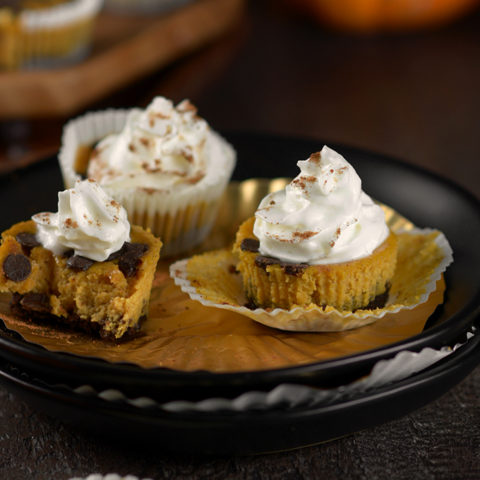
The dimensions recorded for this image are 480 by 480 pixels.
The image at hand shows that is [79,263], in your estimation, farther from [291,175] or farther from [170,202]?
[291,175]

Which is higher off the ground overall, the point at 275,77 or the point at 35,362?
the point at 35,362

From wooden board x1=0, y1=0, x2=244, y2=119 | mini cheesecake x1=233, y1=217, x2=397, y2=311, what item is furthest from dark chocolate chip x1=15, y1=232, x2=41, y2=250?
wooden board x1=0, y1=0, x2=244, y2=119

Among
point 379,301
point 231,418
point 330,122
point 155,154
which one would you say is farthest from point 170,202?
point 330,122

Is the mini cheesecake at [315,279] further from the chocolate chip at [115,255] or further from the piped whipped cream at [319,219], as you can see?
the chocolate chip at [115,255]

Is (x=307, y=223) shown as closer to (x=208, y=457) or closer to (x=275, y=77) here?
(x=208, y=457)

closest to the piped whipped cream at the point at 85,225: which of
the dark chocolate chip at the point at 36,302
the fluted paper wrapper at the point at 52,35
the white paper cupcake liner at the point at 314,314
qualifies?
the dark chocolate chip at the point at 36,302

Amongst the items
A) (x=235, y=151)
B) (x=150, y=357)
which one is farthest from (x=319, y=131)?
(x=150, y=357)
